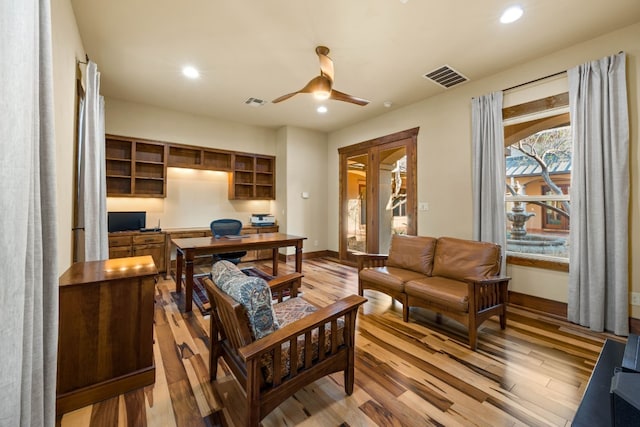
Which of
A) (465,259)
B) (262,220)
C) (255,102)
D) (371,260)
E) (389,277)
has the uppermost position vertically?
(255,102)

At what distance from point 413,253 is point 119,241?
4.38 metres

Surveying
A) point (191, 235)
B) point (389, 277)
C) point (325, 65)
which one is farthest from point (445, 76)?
point (191, 235)

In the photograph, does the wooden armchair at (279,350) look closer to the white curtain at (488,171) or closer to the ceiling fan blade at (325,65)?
the ceiling fan blade at (325,65)

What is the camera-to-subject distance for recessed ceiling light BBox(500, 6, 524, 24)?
93.7 inches

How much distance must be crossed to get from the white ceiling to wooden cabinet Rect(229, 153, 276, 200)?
1950 mm

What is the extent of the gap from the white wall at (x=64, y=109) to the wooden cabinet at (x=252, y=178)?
10.8 ft

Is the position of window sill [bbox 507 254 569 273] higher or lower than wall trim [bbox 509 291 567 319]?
higher

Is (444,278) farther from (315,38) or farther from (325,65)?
(315,38)

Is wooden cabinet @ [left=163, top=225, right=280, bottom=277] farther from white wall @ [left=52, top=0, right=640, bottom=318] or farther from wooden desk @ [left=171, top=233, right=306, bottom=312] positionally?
wooden desk @ [left=171, top=233, right=306, bottom=312]

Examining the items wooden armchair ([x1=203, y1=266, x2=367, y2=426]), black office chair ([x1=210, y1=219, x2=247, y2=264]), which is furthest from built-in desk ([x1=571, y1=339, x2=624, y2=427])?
black office chair ([x1=210, y1=219, x2=247, y2=264])

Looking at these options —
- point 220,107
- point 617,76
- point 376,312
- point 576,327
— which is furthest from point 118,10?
point 576,327

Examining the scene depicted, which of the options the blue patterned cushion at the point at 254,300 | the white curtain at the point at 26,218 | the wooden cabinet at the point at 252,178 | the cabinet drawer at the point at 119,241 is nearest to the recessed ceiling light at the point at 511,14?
the blue patterned cushion at the point at 254,300

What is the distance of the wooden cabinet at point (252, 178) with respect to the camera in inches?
229

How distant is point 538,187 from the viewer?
10.9ft
